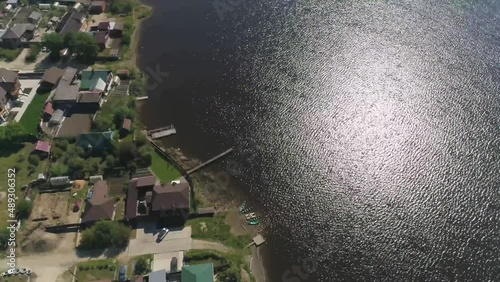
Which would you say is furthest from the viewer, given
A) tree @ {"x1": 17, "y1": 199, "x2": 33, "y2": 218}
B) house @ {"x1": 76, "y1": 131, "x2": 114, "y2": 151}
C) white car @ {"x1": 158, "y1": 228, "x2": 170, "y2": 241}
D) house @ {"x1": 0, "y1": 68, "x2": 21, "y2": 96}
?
house @ {"x1": 0, "y1": 68, "x2": 21, "y2": 96}

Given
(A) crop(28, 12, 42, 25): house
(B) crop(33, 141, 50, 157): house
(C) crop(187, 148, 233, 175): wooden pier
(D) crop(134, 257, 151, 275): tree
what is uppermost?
(A) crop(28, 12, 42, 25): house

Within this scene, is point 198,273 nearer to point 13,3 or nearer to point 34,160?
point 34,160

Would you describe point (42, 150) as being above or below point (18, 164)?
above

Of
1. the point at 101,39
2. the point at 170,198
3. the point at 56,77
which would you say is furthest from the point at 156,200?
the point at 101,39

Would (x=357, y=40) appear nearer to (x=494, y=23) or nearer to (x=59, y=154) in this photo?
(x=494, y=23)

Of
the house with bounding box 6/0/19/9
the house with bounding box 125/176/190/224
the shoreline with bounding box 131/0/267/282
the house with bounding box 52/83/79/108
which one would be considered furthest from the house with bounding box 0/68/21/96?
the house with bounding box 125/176/190/224

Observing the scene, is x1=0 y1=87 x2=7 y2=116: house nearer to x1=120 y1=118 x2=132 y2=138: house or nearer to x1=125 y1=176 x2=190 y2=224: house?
x1=120 y1=118 x2=132 y2=138: house
